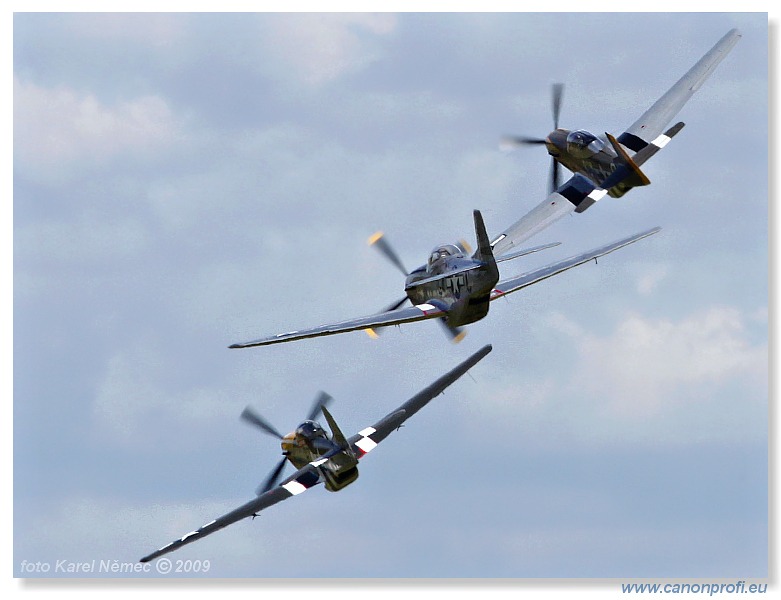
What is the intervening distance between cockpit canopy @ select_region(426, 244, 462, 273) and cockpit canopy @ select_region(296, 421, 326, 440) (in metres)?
10.1

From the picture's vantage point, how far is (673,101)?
80312 mm

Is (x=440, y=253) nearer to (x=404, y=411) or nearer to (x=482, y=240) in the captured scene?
(x=482, y=240)

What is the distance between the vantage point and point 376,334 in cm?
6644

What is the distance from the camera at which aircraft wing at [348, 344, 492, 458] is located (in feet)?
225

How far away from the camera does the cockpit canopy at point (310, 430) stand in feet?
231

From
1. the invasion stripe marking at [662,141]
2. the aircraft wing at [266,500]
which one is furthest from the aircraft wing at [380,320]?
the invasion stripe marking at [662,141]

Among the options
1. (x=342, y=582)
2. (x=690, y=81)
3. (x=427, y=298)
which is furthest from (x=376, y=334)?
(x=690, y=81)

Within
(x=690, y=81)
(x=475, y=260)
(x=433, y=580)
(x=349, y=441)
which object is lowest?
(x=433, y=580)

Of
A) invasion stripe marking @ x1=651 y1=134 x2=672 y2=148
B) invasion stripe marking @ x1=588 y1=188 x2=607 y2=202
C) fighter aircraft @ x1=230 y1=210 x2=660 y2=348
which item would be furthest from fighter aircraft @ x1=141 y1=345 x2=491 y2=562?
invasion stripe marking @ x1=651 y1=134 x2=672 y2=148

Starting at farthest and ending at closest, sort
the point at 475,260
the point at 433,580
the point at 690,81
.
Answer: the point at 690,81 → the point at 475,260 → the point at 433,580

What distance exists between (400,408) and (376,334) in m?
6.56

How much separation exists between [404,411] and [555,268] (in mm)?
10426

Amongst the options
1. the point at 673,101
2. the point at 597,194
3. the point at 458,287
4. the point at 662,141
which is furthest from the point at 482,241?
the point at 673,101

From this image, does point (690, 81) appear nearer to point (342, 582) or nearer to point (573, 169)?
point (573, 169)
